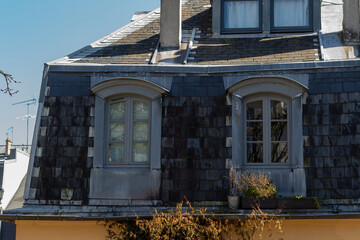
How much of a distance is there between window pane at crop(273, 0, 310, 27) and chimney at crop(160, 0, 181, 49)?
241cm

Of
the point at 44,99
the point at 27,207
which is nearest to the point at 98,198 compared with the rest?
the point at 27,207

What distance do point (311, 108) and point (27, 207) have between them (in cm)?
609

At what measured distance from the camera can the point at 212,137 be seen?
38.2ft

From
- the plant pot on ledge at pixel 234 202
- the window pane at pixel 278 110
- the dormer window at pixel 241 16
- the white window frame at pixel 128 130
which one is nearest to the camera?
the plant pot on ledge at pixel 234 202

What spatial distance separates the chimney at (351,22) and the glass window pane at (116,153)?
564 centimetres

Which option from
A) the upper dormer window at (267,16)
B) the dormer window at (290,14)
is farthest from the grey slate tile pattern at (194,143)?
the dormer window at (290,14)

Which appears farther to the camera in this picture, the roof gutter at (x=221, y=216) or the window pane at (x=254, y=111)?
the window pane at (x=254, y=111)

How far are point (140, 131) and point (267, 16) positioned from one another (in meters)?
4.47

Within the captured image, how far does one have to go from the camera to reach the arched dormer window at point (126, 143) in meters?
11.6

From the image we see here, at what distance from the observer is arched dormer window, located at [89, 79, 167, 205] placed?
11641 mm

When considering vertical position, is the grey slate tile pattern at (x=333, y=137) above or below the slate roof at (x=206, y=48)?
below

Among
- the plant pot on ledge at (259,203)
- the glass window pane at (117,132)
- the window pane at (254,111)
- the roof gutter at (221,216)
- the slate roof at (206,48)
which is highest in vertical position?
the slate roof at (206,48)

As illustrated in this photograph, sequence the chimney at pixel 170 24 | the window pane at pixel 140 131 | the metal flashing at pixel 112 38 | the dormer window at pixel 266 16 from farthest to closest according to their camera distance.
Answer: the dormer window at pixel 266 16
the chimney at pixel 170 24
the metal flashing at pixel 112 38
the window pane at pixel 140 131

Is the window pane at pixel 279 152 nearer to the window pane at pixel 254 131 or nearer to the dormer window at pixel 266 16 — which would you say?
the window pane at pixel 254 131
